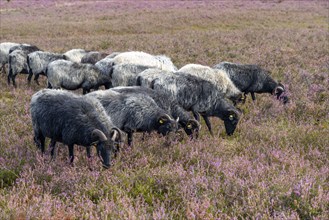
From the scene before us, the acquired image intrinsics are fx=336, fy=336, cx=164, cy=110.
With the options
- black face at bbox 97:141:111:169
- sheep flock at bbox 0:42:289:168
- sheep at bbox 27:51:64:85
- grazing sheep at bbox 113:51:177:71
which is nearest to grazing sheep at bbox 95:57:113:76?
sheep flock at bbox 0:42:289:168

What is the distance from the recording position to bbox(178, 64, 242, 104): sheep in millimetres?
10766

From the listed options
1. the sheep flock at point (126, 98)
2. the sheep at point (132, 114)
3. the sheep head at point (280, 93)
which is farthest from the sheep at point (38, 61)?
the sheep head at point (280, 93)

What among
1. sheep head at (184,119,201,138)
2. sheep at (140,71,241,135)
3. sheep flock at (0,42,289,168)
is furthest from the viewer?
sheep at (140,71,241,135)

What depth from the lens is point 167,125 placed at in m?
7.52

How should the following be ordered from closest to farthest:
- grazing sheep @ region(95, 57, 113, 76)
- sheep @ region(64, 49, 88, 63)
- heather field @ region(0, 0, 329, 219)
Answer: heather field @ region(0, 0, 329, 219), grazing sheep @ region(95, 57, 113, 76), sheep @ region(64, 49, 88, 63)

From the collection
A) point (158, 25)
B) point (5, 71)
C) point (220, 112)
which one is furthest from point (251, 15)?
point (220, 112)

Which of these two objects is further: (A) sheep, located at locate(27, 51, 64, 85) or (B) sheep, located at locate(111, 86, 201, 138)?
(A) sheep, located at locate(27, 51, 64, 85)

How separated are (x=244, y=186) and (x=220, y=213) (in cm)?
77

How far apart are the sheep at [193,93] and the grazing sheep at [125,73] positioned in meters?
1.74

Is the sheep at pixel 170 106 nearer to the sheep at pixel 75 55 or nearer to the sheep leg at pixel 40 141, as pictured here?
the sheep leg at pixel 40 141

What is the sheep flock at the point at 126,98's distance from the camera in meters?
6.62

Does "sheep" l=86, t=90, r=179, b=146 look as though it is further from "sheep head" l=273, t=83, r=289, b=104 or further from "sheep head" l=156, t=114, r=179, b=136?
"sheep head" l=273, t=83, r=289, b=104

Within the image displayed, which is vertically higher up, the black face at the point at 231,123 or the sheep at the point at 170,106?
the sheep at the point at 170,106

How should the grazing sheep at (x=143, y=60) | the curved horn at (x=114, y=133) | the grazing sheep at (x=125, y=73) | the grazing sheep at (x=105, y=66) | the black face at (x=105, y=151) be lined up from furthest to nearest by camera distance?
the grazing sheep at (x=105, y=66)
the grazing sheep at (x=143, y=60)
the grazing sheep at (x=125, y=73)
the curved horn at (x=114, y=133)
the black face at (x=105, y=151)
